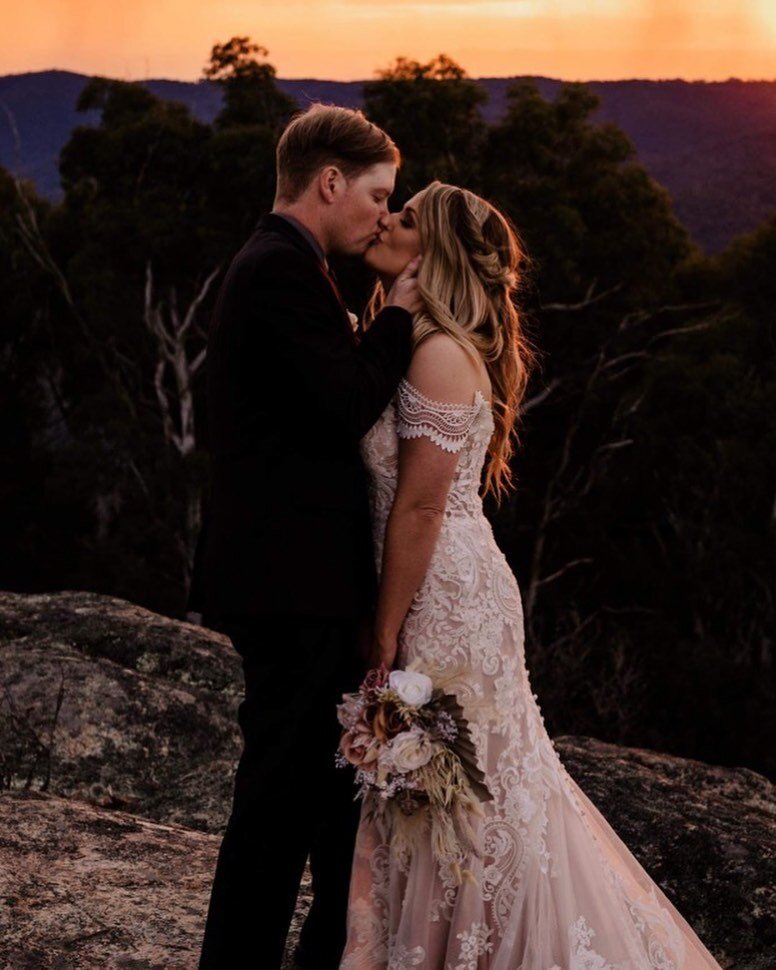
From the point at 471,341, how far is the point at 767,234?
22.4 meters

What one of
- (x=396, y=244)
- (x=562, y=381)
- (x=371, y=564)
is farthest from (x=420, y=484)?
(x=562, y=381)

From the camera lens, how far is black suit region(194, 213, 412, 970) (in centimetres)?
292

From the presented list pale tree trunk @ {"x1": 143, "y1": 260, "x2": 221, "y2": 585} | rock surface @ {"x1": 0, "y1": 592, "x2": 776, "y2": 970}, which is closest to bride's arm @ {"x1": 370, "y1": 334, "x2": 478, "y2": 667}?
rock surface @ {"x1": 0, "y1": 592, "x2": 776, "y2": 970}

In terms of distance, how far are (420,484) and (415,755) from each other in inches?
25.4

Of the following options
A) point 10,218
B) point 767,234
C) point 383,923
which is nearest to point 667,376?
point 767,234

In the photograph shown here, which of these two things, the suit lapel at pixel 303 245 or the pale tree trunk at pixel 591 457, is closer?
the suit lapel at pixel 303 245

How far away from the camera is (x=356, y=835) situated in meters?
3.33

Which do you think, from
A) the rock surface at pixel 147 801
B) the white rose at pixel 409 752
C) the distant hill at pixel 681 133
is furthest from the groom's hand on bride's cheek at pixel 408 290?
the distant hill at pixel 681 133

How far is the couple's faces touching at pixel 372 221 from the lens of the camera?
10.3 feet

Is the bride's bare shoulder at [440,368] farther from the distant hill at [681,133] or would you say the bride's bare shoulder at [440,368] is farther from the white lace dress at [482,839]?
the distant hill at [681,133]

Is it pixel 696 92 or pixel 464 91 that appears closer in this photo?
pixel 464 91

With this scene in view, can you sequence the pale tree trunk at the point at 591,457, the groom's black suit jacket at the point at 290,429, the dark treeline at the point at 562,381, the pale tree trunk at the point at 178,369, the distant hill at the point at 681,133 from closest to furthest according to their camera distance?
the groom's black suit jacket at the point at 290,429 < the dark treeline at the point at 562,381 < the pale tree trunk at the point at 178,369 < the pale tree trunk at the point at 591,457 < the distant hill at the point at 681,133

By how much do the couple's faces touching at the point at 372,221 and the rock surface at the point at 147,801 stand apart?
188cm

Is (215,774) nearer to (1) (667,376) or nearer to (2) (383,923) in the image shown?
(2) (383,923)
